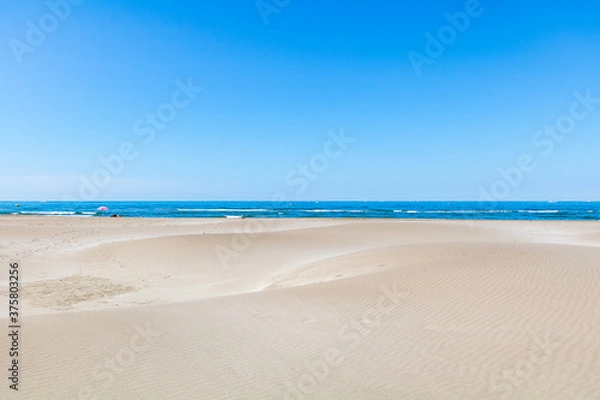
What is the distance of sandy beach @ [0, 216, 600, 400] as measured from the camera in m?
4.95

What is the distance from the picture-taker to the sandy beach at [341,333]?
195 inches

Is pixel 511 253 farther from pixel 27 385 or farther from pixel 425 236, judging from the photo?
pixel 425 236

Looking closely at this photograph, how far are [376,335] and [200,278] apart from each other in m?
9.80

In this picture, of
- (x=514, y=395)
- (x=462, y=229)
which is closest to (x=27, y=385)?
(x=514, y=395)
